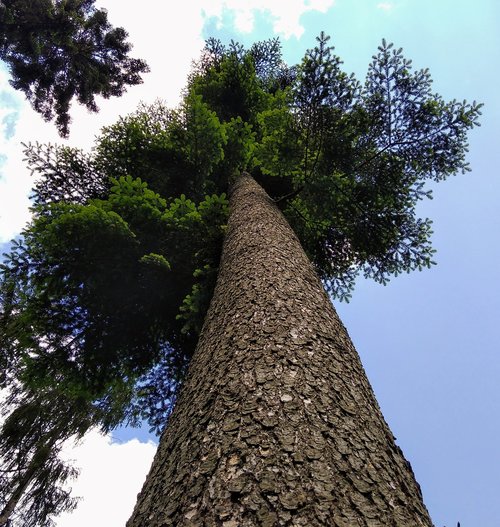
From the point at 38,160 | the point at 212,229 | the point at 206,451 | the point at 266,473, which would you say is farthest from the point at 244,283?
the point at 38,160

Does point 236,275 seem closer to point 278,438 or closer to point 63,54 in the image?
point 278,438

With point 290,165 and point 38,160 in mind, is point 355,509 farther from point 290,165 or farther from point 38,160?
point 38,160

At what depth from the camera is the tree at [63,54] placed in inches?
423

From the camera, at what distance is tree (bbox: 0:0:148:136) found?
1074 centimetres

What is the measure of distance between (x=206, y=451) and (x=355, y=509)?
0.62m

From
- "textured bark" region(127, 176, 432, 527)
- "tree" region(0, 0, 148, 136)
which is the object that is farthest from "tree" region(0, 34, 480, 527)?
"tree" region(0, 0, 148, 136)

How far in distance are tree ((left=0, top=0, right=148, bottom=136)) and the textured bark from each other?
1233 centimetres

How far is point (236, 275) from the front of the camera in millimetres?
3443

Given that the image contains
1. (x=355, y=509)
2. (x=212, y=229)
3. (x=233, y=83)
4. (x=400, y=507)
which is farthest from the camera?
(x=233, y=83)

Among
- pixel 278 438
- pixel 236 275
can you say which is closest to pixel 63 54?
pixel 236 275

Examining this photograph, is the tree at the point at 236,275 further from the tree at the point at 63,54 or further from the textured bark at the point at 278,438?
the tree at the point at 63,54

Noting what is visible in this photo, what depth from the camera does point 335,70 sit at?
6234mm

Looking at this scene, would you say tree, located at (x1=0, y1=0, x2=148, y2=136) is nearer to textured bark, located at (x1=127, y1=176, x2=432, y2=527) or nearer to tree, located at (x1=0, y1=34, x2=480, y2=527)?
tree, located at (x1=0, y1=34, x2=480, y2=527)

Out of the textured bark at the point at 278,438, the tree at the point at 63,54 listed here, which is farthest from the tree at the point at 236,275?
the tree at the point at 63,54
